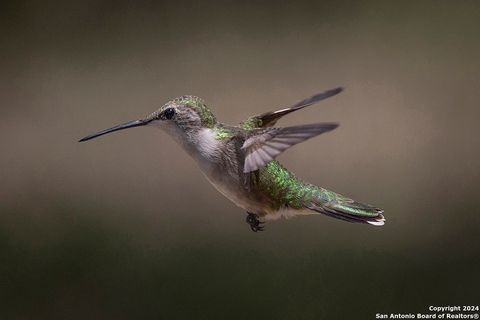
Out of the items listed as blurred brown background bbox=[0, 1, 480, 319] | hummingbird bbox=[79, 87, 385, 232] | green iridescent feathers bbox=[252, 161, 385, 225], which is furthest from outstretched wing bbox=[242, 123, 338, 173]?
blurred brown background bbox=[0, 1, 480, 319]

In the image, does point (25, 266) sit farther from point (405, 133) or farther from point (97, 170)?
point (405, 133)

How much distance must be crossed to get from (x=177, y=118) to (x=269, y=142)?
0.14 meters

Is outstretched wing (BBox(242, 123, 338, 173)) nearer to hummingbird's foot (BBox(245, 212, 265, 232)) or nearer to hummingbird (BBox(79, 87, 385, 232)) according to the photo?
hummingbird (BBox(79, 87, 385, 232))

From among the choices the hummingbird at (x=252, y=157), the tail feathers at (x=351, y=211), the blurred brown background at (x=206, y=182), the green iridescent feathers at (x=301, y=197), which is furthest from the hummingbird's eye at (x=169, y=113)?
the blurred brown background at (x=206, y=182)

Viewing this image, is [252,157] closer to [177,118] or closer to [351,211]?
[177,118]

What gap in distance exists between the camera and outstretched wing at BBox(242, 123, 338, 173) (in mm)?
683

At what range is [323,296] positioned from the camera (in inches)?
94.3

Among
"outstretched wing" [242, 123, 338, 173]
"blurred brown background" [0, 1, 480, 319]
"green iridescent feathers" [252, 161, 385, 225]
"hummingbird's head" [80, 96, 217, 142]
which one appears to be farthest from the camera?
"blurred brown background" [0, 1, 480, 319]

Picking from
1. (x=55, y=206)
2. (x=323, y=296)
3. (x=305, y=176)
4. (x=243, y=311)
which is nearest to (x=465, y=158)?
(x=305, y=176)

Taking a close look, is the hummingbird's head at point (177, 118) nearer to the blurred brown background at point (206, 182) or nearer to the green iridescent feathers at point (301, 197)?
the green iridescent feathers at point (301, 197)

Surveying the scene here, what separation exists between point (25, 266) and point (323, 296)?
3.88ft

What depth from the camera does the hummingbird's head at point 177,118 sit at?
80 cm

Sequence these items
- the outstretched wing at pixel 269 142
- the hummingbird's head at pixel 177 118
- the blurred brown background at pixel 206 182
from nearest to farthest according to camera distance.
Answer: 1. the outstretched wing at pixel 269 142
2. the hummingbird's head at pixel 177 118
3. the blurred brown background at pixel 206 182

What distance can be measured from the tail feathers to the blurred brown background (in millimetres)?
1457
